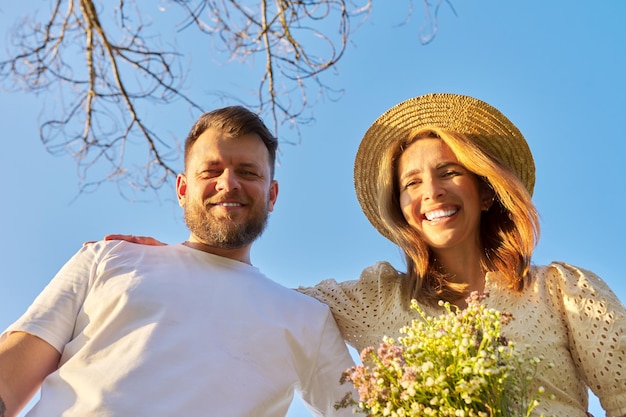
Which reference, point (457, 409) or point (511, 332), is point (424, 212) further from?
point (457, 409)

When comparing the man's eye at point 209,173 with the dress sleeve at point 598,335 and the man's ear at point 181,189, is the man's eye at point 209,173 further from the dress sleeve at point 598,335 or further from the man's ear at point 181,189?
the dress sleeve at point 598,335

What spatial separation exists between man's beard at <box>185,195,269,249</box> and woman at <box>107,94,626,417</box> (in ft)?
1.24

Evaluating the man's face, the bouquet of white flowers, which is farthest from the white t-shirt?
the bouquet of white flowers

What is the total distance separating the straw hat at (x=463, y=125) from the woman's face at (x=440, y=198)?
0.58 ft

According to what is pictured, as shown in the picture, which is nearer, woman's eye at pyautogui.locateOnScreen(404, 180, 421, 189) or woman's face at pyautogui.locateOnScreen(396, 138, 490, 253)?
woman's face at pyautogui.locateOnScreen(396, 138, 490, 253)

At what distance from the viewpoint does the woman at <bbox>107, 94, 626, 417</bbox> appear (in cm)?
267

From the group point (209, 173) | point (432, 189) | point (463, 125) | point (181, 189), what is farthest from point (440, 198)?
point (181, 189)

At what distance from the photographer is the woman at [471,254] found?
2.67 metres

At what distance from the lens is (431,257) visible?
3281mm

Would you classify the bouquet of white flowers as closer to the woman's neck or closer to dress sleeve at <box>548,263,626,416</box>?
dress sleeve at <box>548,263,626,416</box>

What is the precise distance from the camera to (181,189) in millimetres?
3592

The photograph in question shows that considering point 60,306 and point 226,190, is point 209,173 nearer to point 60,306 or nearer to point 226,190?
point 226,190

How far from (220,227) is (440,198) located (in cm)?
101

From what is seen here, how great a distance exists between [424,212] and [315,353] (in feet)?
2.62
